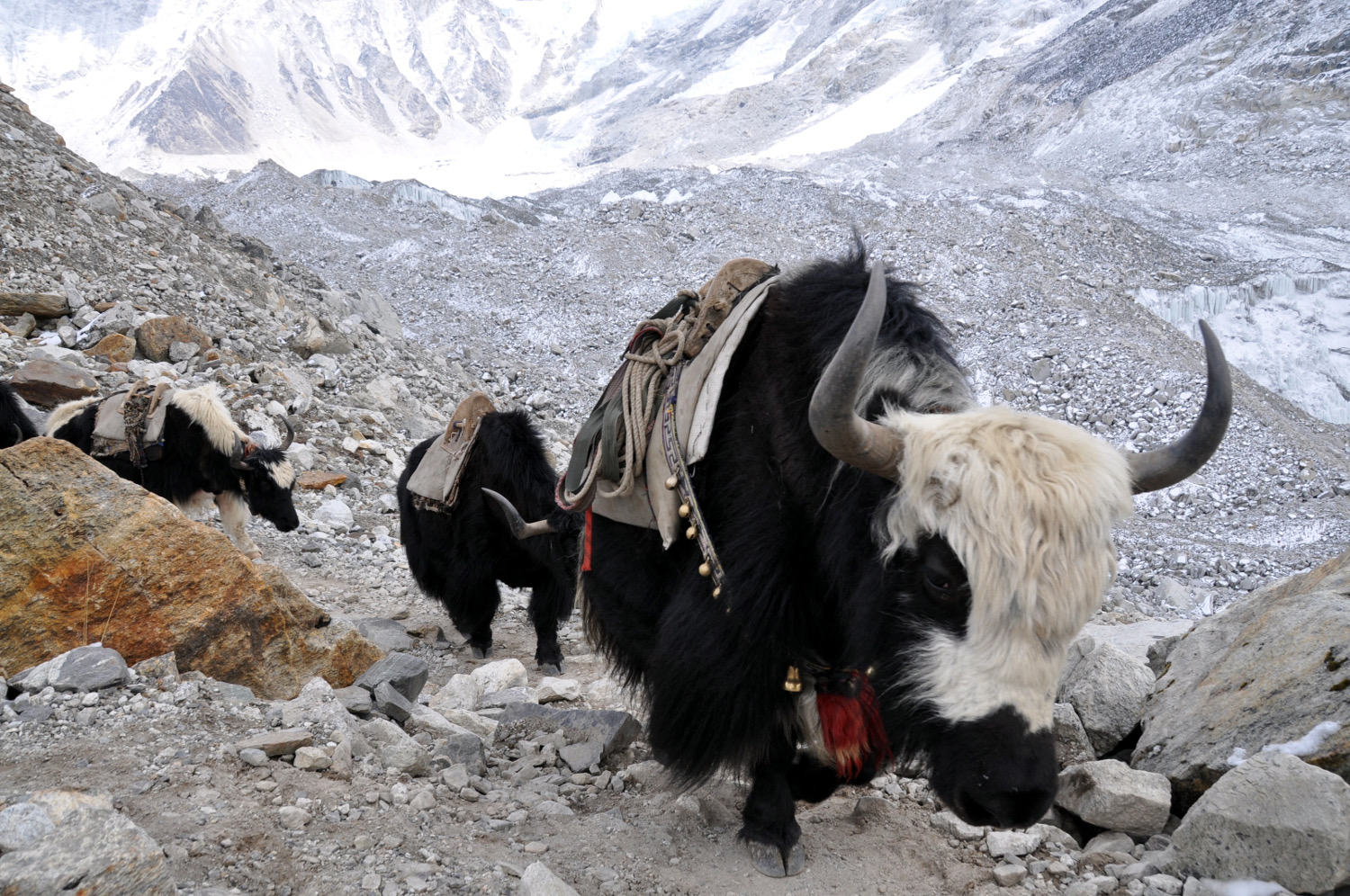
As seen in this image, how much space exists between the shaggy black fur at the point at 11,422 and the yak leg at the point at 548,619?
136 inches

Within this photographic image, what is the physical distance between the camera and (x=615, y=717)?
2.74m

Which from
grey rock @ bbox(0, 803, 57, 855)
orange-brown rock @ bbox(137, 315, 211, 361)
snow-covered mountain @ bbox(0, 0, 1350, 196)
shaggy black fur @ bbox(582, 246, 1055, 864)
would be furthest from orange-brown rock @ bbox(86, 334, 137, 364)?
snow-covered mountain @ bbox(0, 0, 1350, 196)

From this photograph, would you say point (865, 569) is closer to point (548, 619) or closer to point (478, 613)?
point (548, 619)

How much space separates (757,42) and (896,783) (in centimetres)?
8643

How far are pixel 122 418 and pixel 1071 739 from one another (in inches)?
218

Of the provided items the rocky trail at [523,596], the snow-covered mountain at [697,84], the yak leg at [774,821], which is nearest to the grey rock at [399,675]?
the rocky trail at [523,596]

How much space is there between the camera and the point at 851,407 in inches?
54.8

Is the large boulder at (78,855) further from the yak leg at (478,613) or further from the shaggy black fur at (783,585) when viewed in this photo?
the yak leg at (478,613)

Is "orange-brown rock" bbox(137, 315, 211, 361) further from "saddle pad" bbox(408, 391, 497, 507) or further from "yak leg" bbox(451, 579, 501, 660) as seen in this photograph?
"yak leg" bbox(451, 579, 501, 660)

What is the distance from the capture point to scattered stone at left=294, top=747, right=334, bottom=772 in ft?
6.76

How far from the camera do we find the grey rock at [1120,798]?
2.00 meters

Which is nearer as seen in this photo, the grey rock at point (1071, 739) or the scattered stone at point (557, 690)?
the grey rock at point (1071, 739)

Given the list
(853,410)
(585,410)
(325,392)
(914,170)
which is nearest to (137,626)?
(853,410)

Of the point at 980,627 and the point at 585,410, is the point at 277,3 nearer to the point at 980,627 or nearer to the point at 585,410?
the point at 585,410
